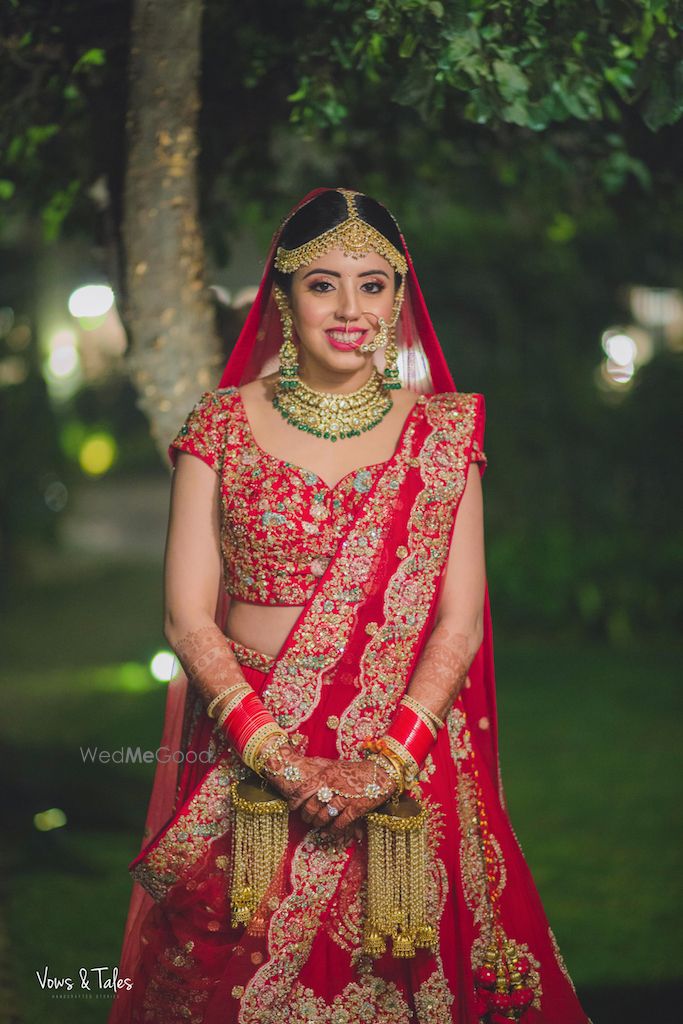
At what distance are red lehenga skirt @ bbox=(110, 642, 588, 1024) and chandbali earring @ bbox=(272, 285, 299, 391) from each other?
1.94 ft

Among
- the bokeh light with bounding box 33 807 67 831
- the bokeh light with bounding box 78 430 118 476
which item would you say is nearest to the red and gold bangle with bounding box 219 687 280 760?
the bokeh light with bounding box 33 807 67 831

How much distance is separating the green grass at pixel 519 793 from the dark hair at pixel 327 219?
7.89 feet

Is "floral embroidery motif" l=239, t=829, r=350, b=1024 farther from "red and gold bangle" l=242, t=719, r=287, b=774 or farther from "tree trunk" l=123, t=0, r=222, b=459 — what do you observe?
"tree trunk" l=123, t=0, r=222, b=459

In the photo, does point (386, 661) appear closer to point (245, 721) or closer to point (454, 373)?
point (245, 721)

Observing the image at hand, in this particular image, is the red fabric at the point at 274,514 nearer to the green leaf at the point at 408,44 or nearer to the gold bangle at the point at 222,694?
the gold bangle at the point at 222,694

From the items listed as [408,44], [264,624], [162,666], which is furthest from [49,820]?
[408,44]

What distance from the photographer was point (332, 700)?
2471 millimetres

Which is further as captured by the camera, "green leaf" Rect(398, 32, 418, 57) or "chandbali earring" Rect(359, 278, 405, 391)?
"green leaf" Rect(398, 32, 418, 57)

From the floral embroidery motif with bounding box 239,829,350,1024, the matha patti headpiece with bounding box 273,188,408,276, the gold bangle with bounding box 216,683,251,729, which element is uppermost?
the matha patti headpiece with bounding box 273,188,408,276

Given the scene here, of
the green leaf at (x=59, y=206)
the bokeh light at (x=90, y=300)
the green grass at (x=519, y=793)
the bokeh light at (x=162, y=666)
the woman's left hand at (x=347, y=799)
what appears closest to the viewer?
the woman's left hand at (x=347, y=799)

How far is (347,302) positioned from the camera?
2482 mm

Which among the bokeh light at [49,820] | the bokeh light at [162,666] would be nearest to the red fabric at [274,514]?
the bokeh light at [162,666]

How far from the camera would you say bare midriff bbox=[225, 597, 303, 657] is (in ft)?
8.27

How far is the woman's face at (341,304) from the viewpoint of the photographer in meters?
2.49
